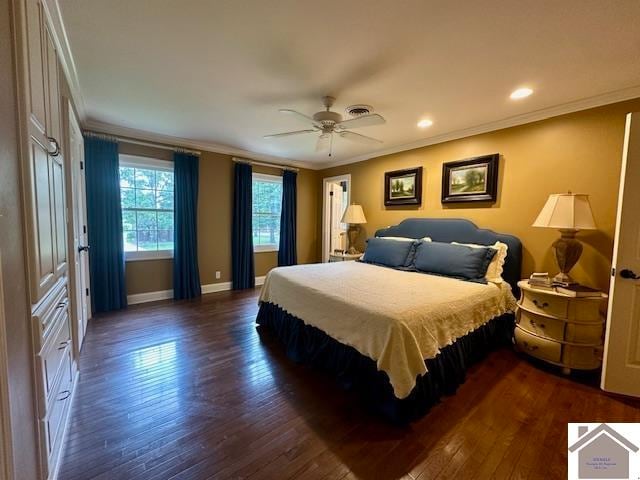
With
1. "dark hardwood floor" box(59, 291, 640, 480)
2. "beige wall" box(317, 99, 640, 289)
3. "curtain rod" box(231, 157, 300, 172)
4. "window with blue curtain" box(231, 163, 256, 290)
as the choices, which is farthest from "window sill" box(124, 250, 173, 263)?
"beige wall" box(317, 99, 640, 289)

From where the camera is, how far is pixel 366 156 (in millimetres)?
4773

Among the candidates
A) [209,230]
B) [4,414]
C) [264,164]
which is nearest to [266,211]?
[264,164]

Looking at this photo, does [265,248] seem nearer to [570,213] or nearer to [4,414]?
[570,213]

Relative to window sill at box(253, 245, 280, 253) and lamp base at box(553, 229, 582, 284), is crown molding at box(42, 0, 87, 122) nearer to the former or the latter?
window sill at box(253, 245, 280, 253)

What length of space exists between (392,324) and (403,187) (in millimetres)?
2939

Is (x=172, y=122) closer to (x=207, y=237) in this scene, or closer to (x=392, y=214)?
(x=207, y=237)

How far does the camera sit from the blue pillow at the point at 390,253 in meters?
3.48

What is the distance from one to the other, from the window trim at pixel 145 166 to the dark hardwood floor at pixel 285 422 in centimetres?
160

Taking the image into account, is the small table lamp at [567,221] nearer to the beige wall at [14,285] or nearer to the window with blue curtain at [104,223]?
the beige wall at [14,285]

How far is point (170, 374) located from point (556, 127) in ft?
14.2

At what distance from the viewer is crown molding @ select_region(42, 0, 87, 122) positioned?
1544 mm

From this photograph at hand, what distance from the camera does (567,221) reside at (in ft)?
7.62

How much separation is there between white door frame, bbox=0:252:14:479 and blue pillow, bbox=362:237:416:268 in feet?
10.8

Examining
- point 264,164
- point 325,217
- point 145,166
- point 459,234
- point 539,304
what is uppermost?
point 264,164
